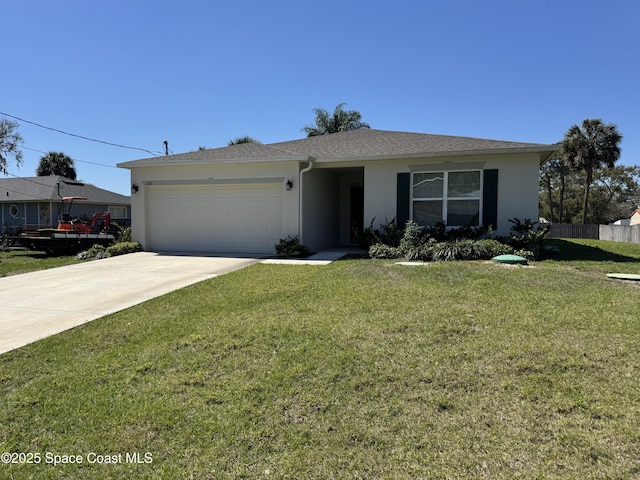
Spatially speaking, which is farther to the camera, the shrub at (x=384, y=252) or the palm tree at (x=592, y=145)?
the palm tree at (x=592, y=145)

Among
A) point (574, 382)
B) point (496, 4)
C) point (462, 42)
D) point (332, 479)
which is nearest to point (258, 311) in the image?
point (332, 479)

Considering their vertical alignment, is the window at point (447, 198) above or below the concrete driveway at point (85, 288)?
above

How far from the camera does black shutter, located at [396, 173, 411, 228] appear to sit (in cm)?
1146

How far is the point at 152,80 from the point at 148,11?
6.13m

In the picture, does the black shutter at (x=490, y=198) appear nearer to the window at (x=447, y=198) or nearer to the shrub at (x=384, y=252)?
the window at (x=447, y=198)

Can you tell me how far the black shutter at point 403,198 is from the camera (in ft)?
37.6

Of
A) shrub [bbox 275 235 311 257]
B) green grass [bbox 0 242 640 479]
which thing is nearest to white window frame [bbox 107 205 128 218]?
shrub [bbox 275 235 311 257]

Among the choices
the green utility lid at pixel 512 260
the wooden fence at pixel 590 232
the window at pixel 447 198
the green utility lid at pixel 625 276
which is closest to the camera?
the green utility lid at pixel 625 276

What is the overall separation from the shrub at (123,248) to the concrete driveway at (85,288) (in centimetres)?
101

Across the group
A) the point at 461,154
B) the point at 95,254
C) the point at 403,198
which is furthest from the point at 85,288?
the point at 461,154

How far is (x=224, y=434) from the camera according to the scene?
2.61 meters

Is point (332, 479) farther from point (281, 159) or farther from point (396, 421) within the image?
point (281, 159)

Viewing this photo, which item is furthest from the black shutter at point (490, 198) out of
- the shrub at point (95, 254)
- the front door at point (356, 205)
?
the shrub at point (95, 254)

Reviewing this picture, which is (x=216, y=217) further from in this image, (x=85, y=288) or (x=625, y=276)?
(x=625, y=276)
